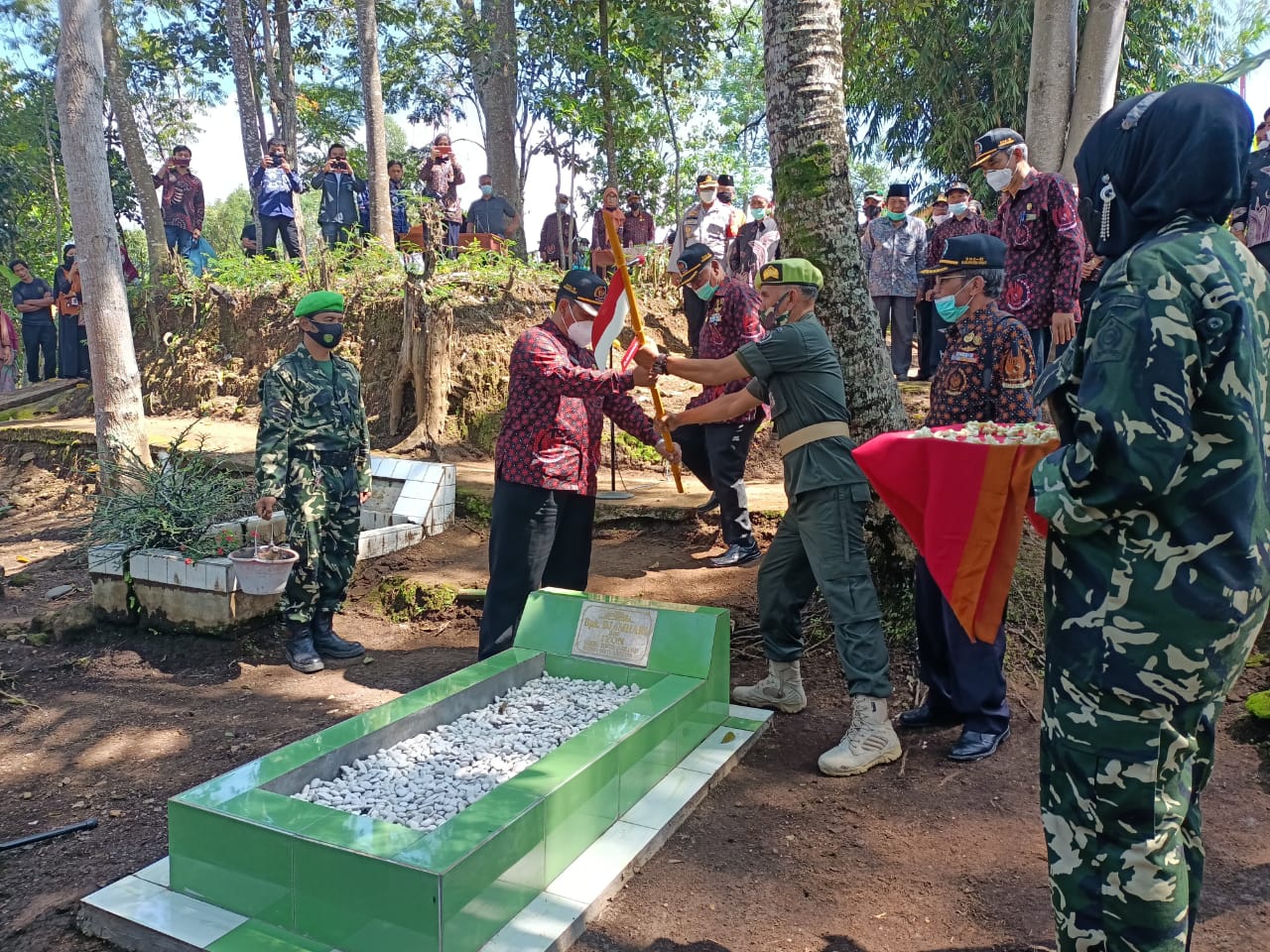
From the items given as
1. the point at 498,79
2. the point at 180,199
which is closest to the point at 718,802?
the point at 180,199

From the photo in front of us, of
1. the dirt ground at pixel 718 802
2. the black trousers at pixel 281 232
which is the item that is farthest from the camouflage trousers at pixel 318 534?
the black trousers at pixel 281 232

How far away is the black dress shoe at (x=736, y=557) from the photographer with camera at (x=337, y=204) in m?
8.80

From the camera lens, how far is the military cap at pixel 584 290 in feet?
15.7

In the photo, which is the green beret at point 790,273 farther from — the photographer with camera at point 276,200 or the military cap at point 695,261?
the photographer with camera at point 276,200

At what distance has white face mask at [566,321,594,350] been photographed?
15.8ft

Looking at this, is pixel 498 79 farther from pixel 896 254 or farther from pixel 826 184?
pixel 826 184

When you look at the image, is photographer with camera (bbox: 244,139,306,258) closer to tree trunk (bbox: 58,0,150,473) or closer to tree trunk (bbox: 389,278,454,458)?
tree trunk (bbox: 389,278,454,458)

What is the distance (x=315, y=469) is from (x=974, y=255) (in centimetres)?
376

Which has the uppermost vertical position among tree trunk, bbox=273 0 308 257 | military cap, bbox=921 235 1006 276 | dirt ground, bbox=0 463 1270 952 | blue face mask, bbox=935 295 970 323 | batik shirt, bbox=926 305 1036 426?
tree trunk, bbox=273 0 308 257

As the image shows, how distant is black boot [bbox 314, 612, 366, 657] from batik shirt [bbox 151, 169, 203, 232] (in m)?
10.3

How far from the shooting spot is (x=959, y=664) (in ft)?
13.2

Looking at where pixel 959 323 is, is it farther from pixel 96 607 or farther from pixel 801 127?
pixel 96 607

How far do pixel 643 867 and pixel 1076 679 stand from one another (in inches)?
70.7

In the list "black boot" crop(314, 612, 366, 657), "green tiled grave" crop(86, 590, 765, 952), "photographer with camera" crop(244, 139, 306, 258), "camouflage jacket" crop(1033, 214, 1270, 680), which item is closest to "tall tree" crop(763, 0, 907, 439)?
"green tiled grave" crop(86, 590, 765, 952)
